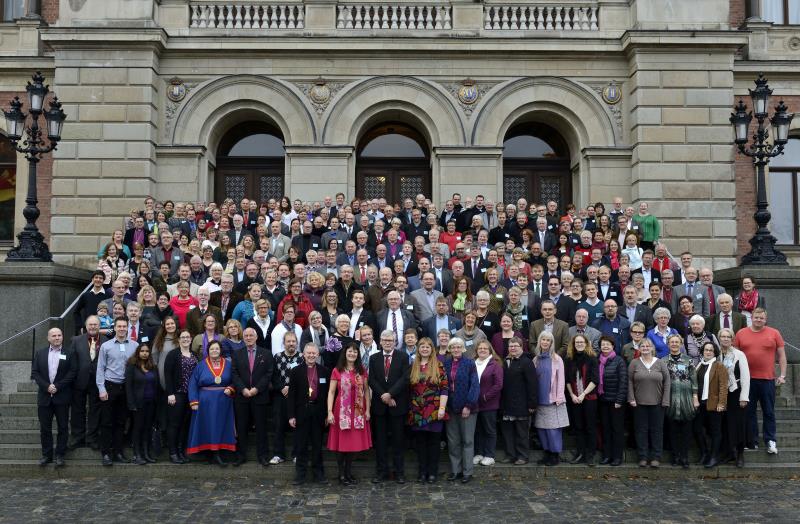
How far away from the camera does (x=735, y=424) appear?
1080cm

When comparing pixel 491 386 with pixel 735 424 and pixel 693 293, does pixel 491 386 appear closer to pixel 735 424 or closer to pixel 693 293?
pixel 735 424

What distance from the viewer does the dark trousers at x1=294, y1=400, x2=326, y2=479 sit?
33.9ft

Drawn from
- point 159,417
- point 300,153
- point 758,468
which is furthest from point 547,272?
point 300,153

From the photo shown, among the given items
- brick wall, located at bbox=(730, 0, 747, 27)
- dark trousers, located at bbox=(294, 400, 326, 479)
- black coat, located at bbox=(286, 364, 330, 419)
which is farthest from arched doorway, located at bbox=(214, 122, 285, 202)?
brick wall, located at bbox=(730, 0, 747, 27)

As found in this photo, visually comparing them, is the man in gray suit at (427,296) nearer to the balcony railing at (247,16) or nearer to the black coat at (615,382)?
→ the black coat at (615,382)

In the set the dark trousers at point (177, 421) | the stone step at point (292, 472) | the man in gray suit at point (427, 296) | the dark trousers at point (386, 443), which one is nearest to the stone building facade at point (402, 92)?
the man in gray suit at point (427, 296)

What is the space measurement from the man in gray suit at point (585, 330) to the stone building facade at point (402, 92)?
834 centimetres

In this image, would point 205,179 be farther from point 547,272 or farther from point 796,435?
point 796,435

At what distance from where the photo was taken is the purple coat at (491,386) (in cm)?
1064

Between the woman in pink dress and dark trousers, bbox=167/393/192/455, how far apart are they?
2.15 metres

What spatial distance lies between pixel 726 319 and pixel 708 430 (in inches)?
74.0

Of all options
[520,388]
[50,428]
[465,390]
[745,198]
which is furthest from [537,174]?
[50,428]

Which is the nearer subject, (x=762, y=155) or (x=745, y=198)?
(x=762, y=155)

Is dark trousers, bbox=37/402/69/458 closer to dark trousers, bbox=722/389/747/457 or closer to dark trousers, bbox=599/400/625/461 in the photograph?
dark trousers, bbox=599/400/625/461
